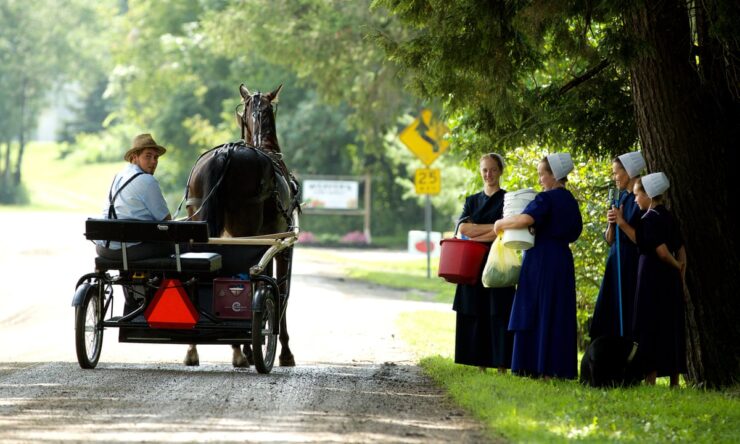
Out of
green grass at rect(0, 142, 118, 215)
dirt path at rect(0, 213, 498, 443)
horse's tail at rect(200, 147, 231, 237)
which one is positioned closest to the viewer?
dirt path at rect(0, 213, 498, 443)

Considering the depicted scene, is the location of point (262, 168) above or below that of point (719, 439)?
above

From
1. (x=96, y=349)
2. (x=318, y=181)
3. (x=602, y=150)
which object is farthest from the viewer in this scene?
(x=318, y=181)

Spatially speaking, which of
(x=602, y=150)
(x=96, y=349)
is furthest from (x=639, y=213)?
(x=96, y=349)

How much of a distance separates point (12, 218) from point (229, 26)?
21379mm

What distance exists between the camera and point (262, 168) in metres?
13.0

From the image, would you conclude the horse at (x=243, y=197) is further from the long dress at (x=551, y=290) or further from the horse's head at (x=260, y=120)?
the long dress at (x=551, y=290)

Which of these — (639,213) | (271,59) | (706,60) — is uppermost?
(271,59)

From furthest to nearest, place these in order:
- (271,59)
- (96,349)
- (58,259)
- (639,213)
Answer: (271,59) → (58,259) → (96,349) → (639,213)

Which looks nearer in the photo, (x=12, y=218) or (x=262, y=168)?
(x=262, y=168)

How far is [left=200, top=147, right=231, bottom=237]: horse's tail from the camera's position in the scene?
12.5 m

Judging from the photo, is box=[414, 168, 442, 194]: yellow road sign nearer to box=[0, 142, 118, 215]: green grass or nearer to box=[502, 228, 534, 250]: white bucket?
box=[502, 228, 534, 250]: white bucket

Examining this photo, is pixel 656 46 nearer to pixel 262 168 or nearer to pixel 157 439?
pixel 262 168

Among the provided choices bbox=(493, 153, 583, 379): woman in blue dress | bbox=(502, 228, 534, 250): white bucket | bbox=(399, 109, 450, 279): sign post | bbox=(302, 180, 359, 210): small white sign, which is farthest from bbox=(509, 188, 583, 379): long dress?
bbox=(302, 180, 359, 210): small white sign

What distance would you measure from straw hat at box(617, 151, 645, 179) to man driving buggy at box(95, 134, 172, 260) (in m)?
4.01
